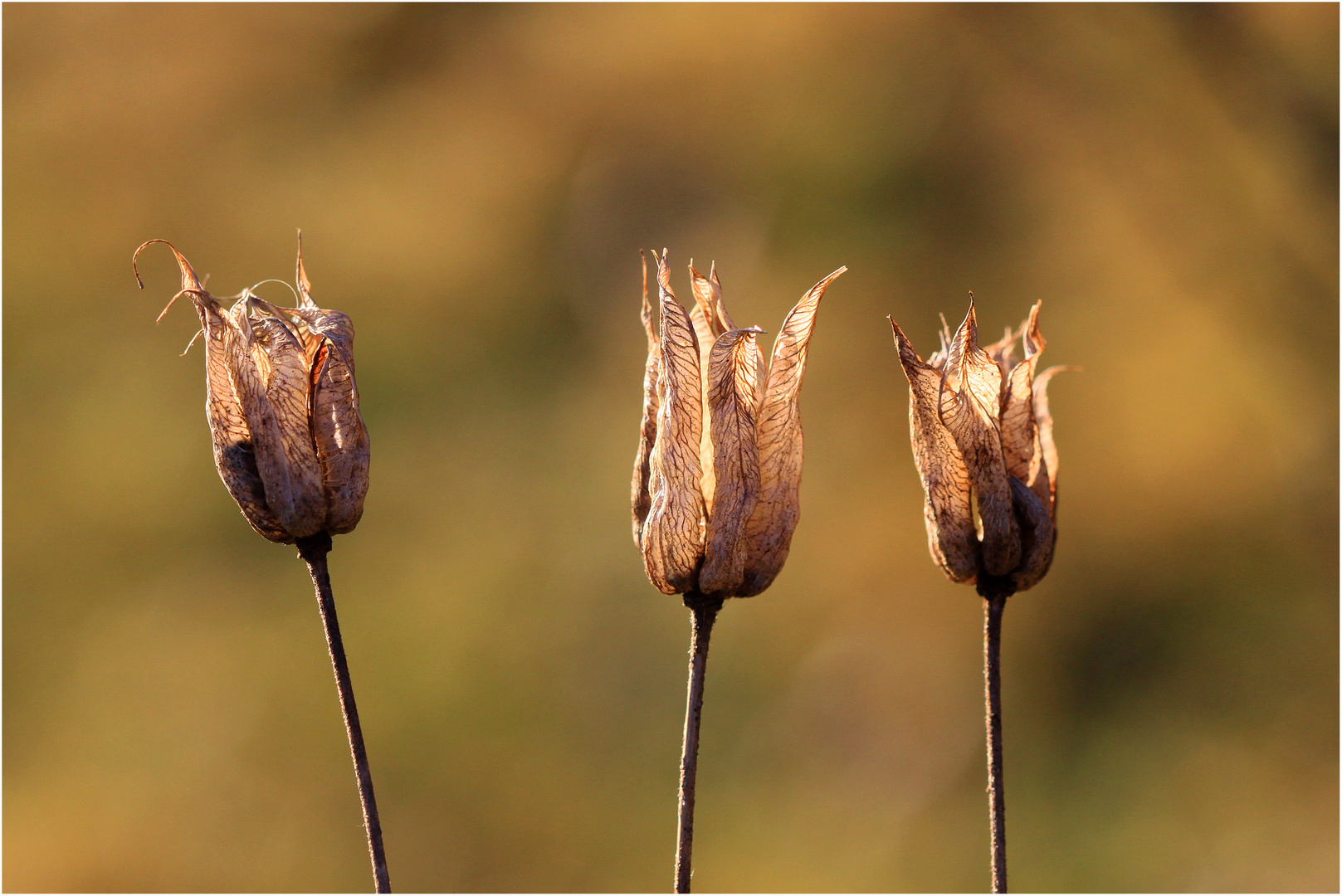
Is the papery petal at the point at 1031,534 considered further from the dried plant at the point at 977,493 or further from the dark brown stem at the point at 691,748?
the dark brown stem at the point at 691,748

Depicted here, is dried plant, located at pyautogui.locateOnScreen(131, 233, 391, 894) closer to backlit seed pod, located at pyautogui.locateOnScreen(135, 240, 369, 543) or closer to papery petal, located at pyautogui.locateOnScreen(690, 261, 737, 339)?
backlit seed pod, located at pyautogui.locateOnScreen(135, 240, 369, 543)

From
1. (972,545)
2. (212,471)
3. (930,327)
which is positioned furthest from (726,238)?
(972,545)

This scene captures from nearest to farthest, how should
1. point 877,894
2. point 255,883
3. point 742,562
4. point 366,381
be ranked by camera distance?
point 742,562, point 877,894, point 255,883, point 366,381

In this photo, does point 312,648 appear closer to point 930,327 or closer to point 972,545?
point 930,327

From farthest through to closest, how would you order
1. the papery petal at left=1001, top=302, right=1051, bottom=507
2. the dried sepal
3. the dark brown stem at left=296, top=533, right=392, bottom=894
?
the papery petal at left=1001, top=302, right=1051, bottom=507
the dried sepal
the dark brown stem at left=296, top=533, right=392, bottom=894

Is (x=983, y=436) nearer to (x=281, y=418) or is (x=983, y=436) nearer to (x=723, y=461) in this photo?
(x=723, y=461)

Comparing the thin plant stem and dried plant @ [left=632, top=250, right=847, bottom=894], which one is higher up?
dried plant @ [left=632, top=250, right=847, bottom=894]

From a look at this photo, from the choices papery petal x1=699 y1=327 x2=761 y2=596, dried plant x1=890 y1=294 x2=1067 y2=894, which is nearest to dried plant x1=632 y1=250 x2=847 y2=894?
papery petal x1=699 y1=327 x2=761 y2=596

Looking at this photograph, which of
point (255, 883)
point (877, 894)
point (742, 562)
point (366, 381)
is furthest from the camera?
point (366, 381)
